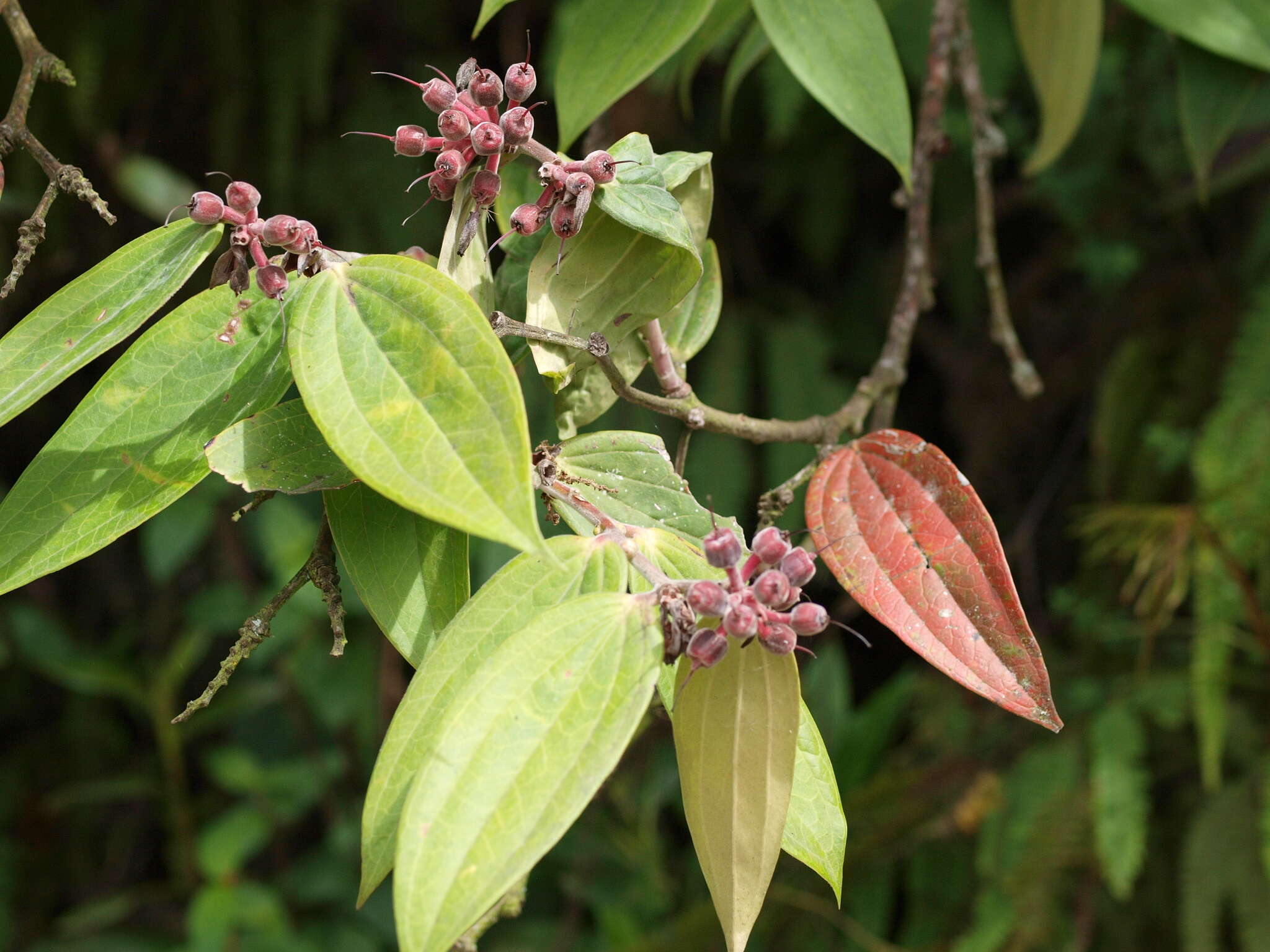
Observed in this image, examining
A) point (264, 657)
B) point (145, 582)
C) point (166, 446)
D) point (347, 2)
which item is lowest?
point (145, 582)

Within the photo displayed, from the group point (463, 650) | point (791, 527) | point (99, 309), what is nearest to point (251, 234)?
point (99, 309)

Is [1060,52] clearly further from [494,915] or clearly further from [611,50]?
[494,915]

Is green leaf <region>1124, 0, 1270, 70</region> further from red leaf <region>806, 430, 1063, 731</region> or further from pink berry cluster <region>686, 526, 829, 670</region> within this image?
pink berry cluster <region>686, 526, 829, 670</region>

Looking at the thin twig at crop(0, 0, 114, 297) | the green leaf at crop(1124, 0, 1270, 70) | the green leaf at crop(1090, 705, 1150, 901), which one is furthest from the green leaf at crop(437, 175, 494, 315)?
the green leaf at crop(1090, 705, 1150, 901)

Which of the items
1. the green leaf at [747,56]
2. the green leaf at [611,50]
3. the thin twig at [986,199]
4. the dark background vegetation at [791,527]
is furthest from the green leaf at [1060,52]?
the dark background vegetation at [791,527]

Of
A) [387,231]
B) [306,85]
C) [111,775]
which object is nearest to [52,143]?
[306,85]

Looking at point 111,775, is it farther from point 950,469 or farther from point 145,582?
point 950,469

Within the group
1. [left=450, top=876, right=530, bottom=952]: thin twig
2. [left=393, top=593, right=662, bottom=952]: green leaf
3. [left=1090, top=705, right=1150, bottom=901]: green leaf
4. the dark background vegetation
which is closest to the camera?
[left=393, top=593, right=662, bottom=952]: green leaf

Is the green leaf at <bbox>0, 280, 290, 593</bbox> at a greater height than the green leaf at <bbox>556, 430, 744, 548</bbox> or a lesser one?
greater
